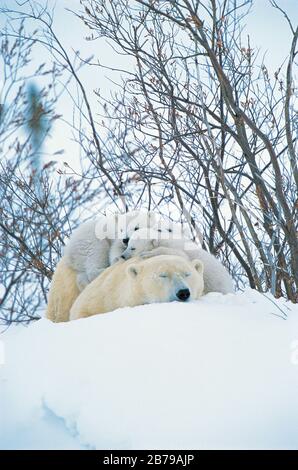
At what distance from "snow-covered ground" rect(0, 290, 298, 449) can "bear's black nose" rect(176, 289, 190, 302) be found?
580 mm

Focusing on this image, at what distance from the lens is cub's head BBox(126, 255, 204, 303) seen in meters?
4.24

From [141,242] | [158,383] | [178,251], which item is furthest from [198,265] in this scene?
[158,383]

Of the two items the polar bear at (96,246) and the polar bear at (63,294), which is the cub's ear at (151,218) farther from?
the polar bear at (63,294)

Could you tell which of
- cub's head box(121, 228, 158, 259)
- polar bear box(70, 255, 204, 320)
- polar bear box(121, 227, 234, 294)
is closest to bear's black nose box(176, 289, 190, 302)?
polar bear box(70, 255, 204, 320)

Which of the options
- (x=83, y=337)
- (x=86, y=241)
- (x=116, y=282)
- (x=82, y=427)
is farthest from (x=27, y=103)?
(x=82, y=427)

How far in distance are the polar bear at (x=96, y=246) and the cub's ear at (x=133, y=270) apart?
3.11 feet

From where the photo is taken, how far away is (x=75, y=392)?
2.81 meters

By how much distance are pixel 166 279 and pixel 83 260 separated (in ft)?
4.62

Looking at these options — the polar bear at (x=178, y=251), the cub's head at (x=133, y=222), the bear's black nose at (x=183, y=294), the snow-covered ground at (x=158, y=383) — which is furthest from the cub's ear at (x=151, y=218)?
the snow-covered ground at (x=158, y=383)

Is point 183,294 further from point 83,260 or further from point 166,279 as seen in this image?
point 83,260

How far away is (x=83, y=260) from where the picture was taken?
550cm

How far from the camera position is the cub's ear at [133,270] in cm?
446

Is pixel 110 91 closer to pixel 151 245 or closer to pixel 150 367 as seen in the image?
pixel 151 245

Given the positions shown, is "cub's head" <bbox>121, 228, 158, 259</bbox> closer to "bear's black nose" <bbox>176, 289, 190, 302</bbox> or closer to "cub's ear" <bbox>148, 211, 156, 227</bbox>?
Result: "cub's ear" <bbox>148, 211, 156, 227</bbox>
